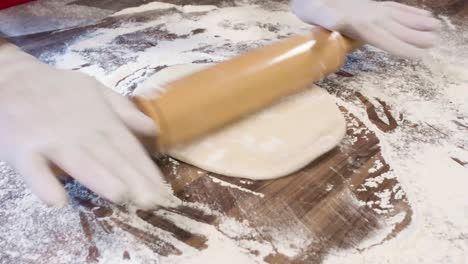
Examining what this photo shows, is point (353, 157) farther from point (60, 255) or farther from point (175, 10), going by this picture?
point (175, 10)

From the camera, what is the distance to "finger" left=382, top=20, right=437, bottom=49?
1.08m

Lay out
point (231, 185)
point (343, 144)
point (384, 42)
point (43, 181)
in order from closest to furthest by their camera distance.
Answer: point (43, 181)
point (231, 185)
point (343, 144)
point (384, 42)

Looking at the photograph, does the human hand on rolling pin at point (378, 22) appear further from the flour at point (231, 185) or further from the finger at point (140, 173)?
the finger at point (140, 173)

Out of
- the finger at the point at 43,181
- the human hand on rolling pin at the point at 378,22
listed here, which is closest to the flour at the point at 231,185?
the finger at the point at 43,181

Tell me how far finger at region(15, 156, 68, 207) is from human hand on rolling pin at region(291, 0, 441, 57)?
0.64 meters

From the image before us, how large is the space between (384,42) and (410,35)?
7 centimetres

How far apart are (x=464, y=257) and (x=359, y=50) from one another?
60cm

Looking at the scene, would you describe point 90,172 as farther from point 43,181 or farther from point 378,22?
point 378,22

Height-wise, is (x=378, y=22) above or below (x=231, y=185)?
above

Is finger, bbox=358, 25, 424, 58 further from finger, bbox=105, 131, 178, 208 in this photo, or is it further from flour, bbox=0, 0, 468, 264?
finger, bbox=105, 131, 178, 208

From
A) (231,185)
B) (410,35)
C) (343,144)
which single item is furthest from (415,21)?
(231,185)

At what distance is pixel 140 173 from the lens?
671 mm

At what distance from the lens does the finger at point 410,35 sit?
1.08 meters

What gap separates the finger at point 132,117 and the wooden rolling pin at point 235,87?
1.4 inches
